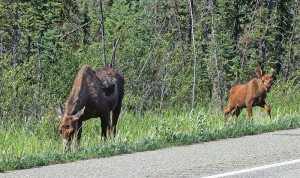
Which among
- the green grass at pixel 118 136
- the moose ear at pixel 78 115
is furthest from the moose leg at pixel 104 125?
the moose ear at pixel 78 115

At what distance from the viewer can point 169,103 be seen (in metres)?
22.9

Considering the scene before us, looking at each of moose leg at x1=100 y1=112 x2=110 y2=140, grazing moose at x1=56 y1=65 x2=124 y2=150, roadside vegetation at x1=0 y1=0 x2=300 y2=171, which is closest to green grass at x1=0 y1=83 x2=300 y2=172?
roadside vegetation at x1=0 y1=0 x2=300 y2=171

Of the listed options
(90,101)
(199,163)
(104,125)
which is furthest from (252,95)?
(199,163)

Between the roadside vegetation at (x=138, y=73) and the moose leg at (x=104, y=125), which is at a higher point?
the moose leg at (x=104, y=125)

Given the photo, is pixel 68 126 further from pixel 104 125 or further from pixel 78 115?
pixel 104 125

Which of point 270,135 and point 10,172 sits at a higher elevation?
point 10,172

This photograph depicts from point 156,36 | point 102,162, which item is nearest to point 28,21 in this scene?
point 156,36

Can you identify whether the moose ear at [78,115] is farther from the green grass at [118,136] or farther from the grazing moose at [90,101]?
the green grass at [118,136]

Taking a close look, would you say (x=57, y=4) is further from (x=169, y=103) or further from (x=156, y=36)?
(x=169, y=103)

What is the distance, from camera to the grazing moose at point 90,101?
11.8 metres

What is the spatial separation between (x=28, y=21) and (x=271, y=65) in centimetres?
1744

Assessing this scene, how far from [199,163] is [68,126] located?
345 cm

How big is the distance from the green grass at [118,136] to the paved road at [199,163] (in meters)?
0.28

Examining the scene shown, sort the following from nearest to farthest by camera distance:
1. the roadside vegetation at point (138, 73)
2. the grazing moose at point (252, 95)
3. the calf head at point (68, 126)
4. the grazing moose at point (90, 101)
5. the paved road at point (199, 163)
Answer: the paved road at point (199, 163) → the calf head at point (68, 126) → the roadside vegetation at point (138, 73) → the grazing moose at point (90, 101) → the grazing moose at point (252, 95)
